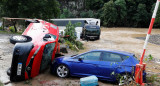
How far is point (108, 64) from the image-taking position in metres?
6.86

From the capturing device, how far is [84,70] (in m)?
7.16

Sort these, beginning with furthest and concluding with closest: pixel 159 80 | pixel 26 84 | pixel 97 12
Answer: pixel 97 12 < pixel 159 80 < pixel 26 84

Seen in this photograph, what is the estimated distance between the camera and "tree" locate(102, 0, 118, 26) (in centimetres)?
6044

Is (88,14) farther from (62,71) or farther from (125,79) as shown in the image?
(125,79)

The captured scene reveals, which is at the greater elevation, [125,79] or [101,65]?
[101,65]

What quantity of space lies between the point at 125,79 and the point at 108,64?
80 centimetres

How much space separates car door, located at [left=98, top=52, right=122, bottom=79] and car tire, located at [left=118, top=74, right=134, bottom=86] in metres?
0.39

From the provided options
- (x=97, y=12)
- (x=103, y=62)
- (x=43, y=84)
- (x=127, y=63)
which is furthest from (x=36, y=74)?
(x=97, y=12)

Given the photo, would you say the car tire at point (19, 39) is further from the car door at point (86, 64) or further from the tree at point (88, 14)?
the tree at point (88, 14)

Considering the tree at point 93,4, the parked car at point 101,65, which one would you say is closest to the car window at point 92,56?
the parked car at point 101,65

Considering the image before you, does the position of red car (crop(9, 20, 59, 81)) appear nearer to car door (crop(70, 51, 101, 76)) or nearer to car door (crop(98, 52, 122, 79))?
car door (crop(70, 51, 101, 76))

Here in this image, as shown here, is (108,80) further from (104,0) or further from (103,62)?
(104,0)

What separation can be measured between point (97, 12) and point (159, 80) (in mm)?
61969

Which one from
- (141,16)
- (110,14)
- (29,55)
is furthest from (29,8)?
(141,16)
